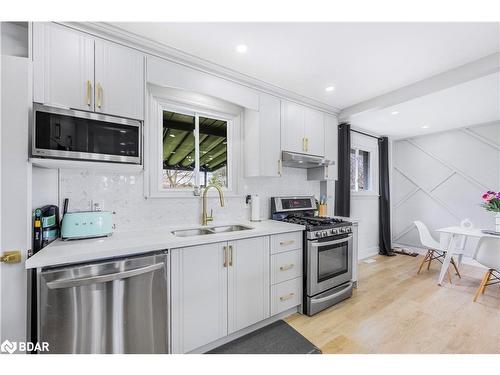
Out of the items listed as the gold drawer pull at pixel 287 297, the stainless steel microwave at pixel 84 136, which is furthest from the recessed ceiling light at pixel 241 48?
the gold drawer pull at pixel 287 297

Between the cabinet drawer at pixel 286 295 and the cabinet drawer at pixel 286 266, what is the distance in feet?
0.19

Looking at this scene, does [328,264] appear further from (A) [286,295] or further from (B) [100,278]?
(B) [100,278]

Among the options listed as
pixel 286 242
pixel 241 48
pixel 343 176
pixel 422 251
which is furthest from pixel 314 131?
pixel 422 251

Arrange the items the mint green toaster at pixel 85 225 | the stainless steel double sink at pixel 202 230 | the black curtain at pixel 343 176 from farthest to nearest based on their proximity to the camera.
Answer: the black curtain at pixel 343 176 < the stainless steel double sink at pixel 202 230 < the mint green toaster at pixel 85 225

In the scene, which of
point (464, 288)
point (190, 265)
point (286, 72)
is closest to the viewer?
point (190, 265)

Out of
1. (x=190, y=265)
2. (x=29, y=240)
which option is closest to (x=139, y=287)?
(x=190, y=265)

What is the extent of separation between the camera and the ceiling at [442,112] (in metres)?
2.42

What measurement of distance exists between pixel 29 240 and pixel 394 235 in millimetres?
6053

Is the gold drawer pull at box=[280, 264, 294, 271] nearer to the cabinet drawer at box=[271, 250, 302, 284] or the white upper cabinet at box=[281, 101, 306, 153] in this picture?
the cabinet drawer at box=[271, 250, 302, 284]

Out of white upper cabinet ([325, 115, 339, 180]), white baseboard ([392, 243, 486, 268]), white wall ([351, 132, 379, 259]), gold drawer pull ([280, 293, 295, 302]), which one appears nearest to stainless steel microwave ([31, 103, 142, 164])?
gold drawer pull ([280, 293, 295, 302])

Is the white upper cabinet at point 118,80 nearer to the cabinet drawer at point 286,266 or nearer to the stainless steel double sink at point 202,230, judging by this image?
the stainless steel double sink at point 202,230

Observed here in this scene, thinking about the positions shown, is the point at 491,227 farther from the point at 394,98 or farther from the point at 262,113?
the point at 262,113

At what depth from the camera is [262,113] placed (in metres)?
2.46

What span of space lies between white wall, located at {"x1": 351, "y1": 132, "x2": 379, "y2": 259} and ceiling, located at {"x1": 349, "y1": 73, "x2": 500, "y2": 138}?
28 cm
